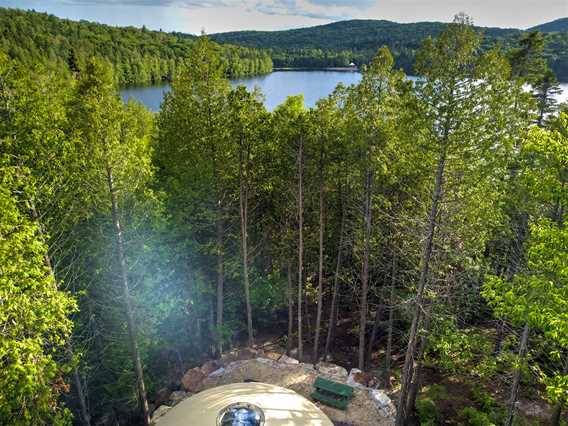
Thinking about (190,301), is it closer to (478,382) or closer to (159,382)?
(159,382)

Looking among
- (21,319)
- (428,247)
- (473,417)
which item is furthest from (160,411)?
(428,247)

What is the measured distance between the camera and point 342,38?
181m

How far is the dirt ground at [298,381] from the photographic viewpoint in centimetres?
1245

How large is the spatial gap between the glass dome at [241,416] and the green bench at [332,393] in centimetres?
479

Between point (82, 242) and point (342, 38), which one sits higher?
point (342, 38)

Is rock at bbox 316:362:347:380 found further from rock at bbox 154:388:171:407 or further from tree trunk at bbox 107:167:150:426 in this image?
tree trunk at bbox 107:167:150:426

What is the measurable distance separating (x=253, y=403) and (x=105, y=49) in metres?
105

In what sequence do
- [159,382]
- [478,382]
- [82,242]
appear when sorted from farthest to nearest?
[159,382]
[478,382]
[82,242]

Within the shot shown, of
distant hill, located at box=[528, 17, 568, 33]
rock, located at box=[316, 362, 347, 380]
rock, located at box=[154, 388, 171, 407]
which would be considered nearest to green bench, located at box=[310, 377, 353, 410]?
rock, located at box=[316, 362, 347, 380]

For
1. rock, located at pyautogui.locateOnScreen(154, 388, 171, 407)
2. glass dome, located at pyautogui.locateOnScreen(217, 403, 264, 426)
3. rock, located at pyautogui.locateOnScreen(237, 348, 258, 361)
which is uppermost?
glass dome, located at pyautogui.locateOnScreen(217, 403, 264, 426)

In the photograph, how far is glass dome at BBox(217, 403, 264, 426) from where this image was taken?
27.7 ft

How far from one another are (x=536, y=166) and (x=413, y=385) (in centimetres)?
815

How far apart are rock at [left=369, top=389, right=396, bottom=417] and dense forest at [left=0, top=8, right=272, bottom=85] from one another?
53497mm

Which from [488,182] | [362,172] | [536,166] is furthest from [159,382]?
[536,166]
